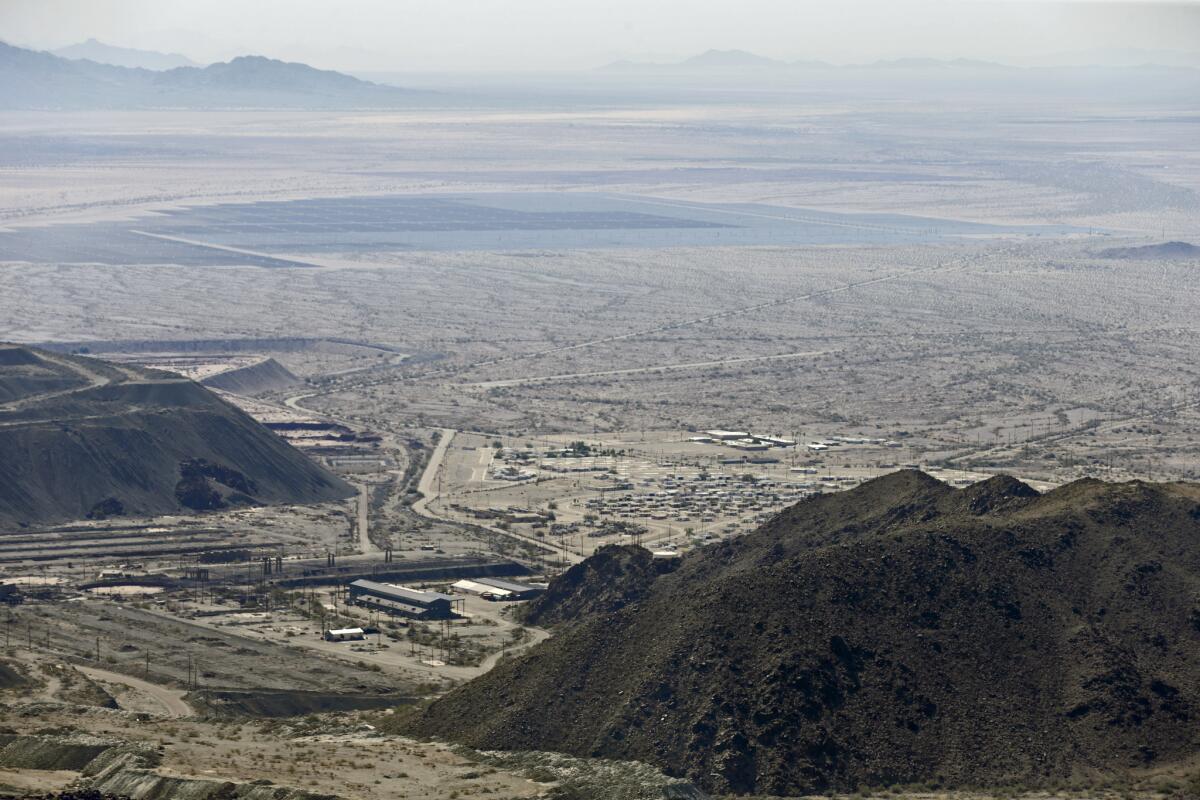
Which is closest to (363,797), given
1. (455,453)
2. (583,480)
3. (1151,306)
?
(583,480)

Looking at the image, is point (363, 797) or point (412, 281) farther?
point (412, 281)

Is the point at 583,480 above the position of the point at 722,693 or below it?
below

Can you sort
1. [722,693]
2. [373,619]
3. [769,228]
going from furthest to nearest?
[769,228] < [373,619] < [722,693]

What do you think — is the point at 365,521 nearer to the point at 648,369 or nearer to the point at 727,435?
the point at 727,435

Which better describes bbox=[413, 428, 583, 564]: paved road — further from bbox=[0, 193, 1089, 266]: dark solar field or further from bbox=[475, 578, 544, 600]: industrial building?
bbox=[0, 193, 1089, 266]: dark solar field

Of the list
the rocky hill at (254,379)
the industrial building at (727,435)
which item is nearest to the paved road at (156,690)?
the industrial building at (727,435)

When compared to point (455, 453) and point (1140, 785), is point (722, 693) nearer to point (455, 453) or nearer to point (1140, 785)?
point (1140, 785)
